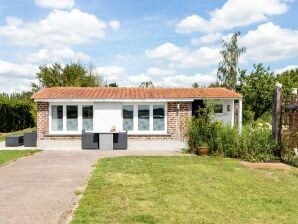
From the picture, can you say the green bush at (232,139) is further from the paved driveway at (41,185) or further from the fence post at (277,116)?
the paved driveway at (41,185)

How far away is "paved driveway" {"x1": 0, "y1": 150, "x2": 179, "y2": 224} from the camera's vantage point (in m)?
7.26

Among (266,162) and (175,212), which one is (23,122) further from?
(175,212)

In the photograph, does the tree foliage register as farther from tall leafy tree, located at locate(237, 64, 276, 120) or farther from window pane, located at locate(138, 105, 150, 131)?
Answer: tall leafy tree, located at locate(237, 64, 276, 120)

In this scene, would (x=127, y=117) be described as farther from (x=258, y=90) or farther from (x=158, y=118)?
(x=258, y=90)

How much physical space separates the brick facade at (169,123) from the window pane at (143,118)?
598 millimetres

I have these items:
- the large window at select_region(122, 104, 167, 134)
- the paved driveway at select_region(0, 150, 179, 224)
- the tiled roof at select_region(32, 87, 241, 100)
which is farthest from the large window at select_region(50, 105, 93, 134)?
the paved driveway at select_region(0, 150, 179, 224)

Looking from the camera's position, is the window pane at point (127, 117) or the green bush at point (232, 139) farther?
the window pane at point (127, 117)

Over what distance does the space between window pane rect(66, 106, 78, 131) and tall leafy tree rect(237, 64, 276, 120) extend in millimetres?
15855

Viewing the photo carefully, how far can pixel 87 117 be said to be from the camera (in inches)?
938

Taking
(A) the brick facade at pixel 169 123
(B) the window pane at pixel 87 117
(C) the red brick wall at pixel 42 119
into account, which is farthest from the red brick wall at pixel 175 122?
(C) the red brick wall at pixel 42 119

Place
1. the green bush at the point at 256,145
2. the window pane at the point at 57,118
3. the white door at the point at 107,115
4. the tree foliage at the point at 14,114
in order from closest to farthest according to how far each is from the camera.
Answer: the green bush at the point at 256,145, the window pane at the point at 57,118, the white door at the point at 107,115, the tree foliage at the point at 14,114

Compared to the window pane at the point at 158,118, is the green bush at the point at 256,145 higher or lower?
lower

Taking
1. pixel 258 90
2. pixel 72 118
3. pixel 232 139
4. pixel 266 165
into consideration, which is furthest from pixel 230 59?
pixel 266 165

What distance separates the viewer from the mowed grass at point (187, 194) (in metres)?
7.03
